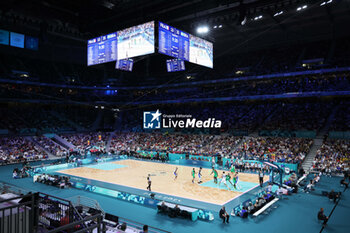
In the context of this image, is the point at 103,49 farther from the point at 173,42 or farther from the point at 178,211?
the point at 178,211

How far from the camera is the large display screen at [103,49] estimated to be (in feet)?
71.5

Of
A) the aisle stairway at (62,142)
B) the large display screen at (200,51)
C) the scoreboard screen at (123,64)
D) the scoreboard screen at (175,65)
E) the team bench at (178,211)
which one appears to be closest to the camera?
the team bench at (178,211)

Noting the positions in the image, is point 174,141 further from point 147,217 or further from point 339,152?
point 147,217

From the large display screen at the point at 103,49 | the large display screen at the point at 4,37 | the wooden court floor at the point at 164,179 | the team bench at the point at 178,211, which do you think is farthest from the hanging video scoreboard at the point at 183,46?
the large display screen at the point at 4,37

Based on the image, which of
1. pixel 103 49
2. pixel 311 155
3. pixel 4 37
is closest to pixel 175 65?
pixel 103 49

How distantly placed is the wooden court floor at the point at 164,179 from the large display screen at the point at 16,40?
633 inches

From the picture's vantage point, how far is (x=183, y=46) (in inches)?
818

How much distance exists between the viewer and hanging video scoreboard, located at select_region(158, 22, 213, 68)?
1931 centimetres

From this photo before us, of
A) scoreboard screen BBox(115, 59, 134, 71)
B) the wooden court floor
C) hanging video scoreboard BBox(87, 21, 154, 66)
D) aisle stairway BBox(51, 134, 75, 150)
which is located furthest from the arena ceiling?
aisle stairway BBox(51, 134, 75, 150)

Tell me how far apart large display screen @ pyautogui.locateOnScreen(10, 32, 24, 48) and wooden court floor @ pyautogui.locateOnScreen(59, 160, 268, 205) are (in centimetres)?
1608

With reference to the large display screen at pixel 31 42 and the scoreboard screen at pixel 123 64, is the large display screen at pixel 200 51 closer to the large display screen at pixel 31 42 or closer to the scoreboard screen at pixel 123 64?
the scoreboard screen at pixel 123 64

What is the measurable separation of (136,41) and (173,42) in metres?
2.95

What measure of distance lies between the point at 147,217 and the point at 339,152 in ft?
69.5

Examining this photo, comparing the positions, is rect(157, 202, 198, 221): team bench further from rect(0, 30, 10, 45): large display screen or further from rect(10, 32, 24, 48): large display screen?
rect(0, 30, 10, 45): large display screen
